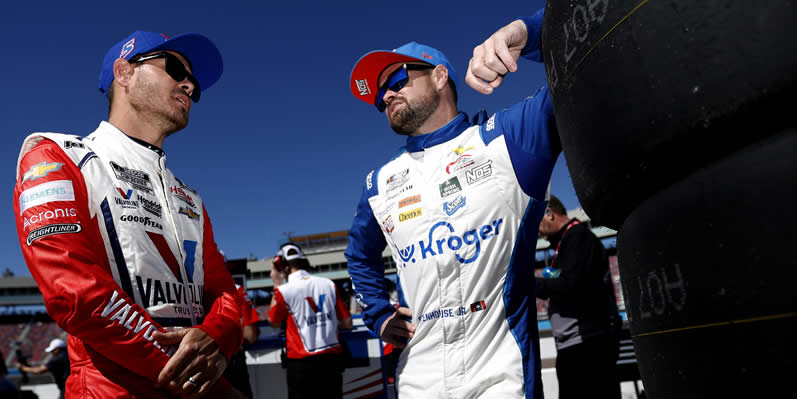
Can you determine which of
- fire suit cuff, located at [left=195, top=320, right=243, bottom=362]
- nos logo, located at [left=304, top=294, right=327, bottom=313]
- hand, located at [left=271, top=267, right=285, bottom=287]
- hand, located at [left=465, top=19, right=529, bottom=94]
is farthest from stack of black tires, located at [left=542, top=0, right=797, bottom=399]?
hand, located at [left=271, top=267, right=285, bottom=287]

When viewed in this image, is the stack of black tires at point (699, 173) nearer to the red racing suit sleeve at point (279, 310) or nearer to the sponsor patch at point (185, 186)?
the sponsor patch at point (185, 186)

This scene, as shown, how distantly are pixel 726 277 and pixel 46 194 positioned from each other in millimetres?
1485

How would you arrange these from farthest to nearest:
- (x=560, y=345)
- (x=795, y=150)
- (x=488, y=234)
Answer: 1. (x=560, y=345)
2. (x=488, y=234)
3. (x=795, y=150)

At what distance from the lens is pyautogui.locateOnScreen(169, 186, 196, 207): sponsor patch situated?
1647 mm

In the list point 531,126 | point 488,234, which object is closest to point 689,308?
point 488,234

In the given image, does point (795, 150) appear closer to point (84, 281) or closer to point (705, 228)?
point (705, 228)

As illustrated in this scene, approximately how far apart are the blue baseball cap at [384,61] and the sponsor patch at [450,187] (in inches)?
29.6

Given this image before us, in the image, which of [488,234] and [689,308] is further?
[488,234]

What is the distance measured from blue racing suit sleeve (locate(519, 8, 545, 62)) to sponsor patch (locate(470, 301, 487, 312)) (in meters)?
0.82

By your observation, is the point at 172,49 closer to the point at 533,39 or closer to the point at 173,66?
the point at 173,66

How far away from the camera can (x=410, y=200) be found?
Result: 1939 millimetres

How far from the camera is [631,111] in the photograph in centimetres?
Result: 66

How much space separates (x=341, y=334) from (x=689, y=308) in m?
4.81

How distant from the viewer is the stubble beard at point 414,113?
222 centimetres
